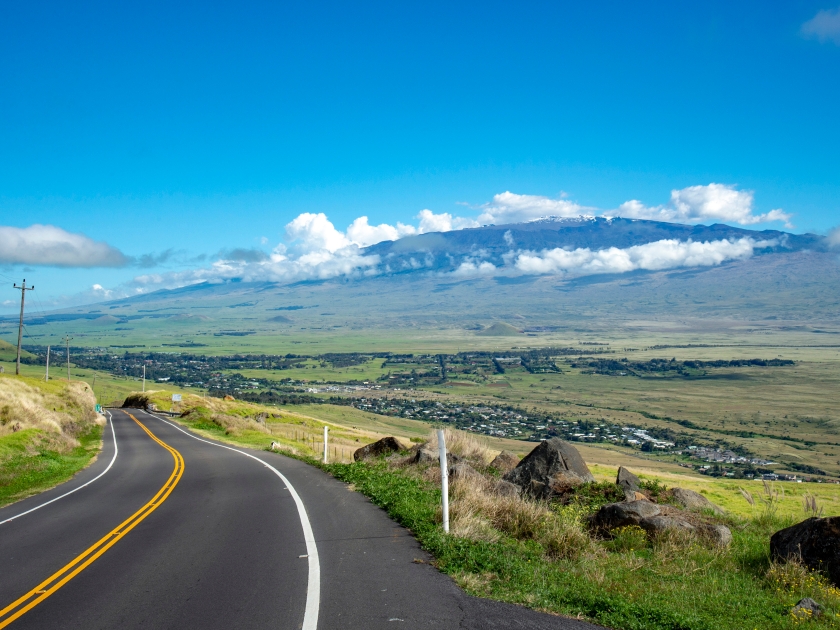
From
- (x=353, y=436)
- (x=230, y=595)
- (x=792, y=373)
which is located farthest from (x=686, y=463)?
(x=792, y=373)

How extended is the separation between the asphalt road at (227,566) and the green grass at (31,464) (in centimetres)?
226

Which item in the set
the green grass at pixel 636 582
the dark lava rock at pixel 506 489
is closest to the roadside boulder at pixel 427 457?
the dark lava rock at pixel 506 489

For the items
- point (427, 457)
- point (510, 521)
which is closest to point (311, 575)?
point (510, 521)

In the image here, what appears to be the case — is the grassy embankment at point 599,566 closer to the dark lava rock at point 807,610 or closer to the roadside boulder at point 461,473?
the dark lava rock at point 807,610

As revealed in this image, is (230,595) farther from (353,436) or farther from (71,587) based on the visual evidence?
(353,436)

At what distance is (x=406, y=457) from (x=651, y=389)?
104 meters

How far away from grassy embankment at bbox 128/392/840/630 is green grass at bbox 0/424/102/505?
32.3 feet

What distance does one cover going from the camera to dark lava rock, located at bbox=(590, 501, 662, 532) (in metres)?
10.8

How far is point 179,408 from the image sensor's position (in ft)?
194

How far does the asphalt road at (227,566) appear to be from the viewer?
247 inches

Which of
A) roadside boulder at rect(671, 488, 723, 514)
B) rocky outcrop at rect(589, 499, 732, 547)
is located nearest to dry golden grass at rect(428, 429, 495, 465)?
roadside boulder at rect(671, 488, 723, 514)

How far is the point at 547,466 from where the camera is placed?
17094 mm

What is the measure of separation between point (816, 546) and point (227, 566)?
8.01m

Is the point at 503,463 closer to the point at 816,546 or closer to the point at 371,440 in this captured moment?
the point at 816,546
